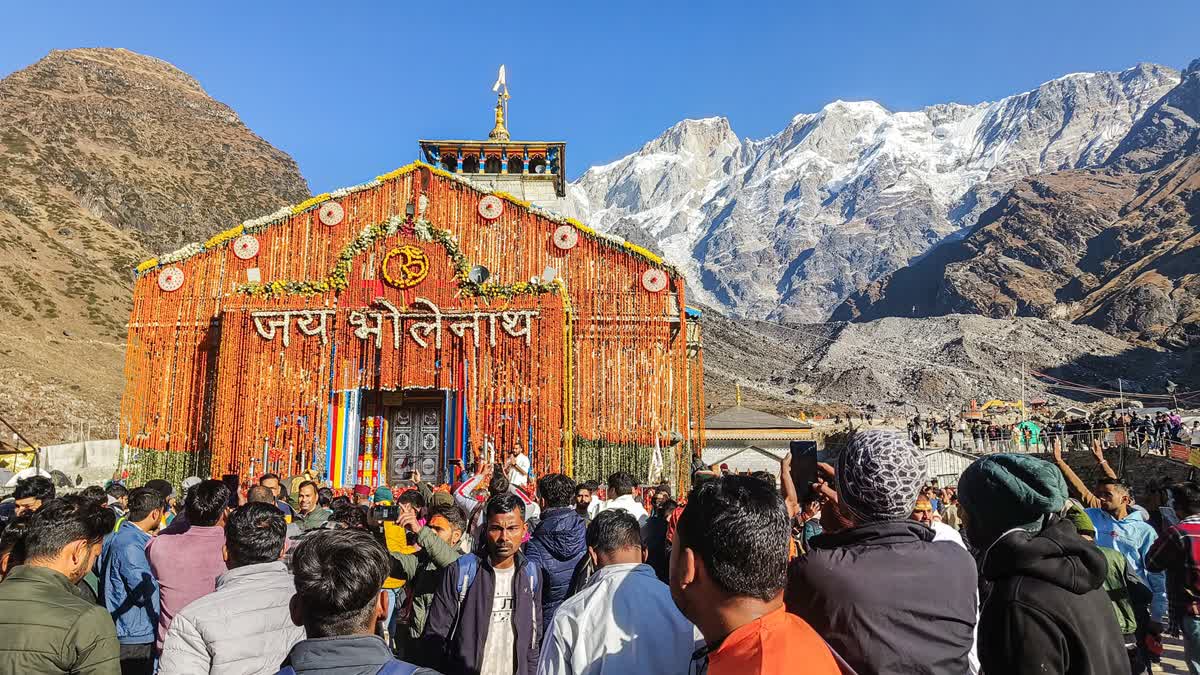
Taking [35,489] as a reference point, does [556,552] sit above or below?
below

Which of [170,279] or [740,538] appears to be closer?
[740,538]

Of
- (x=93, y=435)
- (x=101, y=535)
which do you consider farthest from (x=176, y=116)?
(x=101, y=535)

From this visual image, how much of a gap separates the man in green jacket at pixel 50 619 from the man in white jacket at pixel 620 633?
196cm

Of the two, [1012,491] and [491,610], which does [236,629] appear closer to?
[491,610]

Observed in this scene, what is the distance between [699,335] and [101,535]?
19.5 meters

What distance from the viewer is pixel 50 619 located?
128 inches

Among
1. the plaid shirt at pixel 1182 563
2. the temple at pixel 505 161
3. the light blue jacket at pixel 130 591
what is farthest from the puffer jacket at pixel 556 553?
the temple at pixel 505 161

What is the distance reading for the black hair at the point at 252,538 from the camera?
12.5 ft

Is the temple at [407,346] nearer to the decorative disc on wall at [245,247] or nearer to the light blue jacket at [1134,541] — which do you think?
the decorative disc on wall at [245,247]

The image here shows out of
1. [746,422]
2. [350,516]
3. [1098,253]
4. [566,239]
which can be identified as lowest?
[350,516]

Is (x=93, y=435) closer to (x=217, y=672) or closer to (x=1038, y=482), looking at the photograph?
(x=217, y=672)

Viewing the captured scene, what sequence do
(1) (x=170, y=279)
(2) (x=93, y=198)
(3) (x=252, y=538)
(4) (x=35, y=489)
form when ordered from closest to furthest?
(3) (x=252, y=538) < (4) (x=35, y=489) < (1) (x=170, y=279) < (2) (x=93, y=198)

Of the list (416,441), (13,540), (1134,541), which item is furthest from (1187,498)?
(416,441)

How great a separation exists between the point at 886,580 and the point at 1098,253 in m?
144
